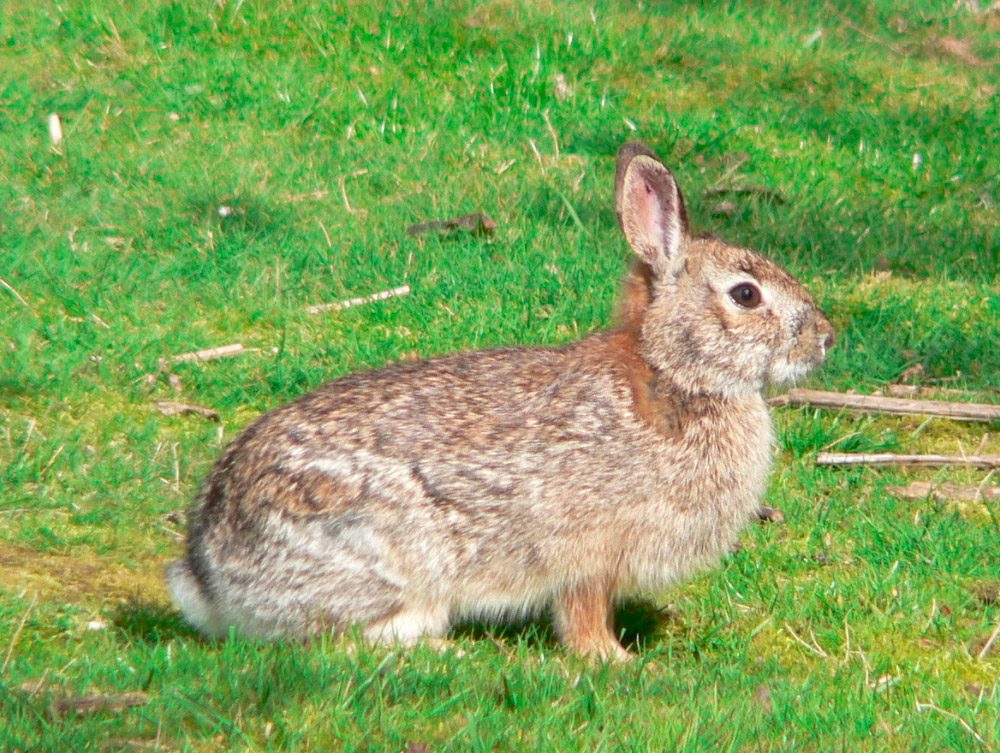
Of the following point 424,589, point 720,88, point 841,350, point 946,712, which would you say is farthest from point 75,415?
point 720,88

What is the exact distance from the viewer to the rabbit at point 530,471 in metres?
4.88

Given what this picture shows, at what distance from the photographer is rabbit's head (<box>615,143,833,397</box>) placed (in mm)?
5328

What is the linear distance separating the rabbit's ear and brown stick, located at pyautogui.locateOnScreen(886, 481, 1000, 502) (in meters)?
1.58

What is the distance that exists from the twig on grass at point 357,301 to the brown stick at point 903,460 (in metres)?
2.36

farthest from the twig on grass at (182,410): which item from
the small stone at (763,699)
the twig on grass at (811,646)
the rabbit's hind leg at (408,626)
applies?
the small stone at (763,699)

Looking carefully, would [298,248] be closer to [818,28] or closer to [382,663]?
[382,663]

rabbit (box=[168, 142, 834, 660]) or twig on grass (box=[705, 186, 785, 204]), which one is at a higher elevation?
rabbit (box=[168, 142, 834, 660])

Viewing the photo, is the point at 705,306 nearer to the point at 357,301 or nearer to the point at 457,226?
the point at 357,301

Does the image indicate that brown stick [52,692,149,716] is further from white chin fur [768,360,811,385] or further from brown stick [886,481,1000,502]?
brown stick [886,481,1000,502]

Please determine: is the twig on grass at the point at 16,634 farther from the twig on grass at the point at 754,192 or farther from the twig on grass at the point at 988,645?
the twig on grass at the point at 754,192

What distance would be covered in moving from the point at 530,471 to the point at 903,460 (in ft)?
7.11

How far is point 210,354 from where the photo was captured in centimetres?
720

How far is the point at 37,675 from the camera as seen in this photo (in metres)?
4.32

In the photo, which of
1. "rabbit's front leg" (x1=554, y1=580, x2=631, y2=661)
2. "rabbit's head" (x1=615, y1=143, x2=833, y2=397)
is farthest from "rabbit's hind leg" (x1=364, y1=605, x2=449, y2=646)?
"rabbit's head" (x1=615, y1=143, x2=833, y2=397)
